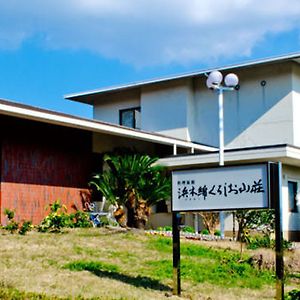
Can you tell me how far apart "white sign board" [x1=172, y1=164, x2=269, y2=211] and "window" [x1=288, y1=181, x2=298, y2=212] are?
12.5 metres

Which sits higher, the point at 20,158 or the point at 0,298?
the point at 20,158

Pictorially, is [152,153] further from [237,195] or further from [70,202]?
[237,195]

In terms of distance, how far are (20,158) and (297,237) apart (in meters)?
9.84

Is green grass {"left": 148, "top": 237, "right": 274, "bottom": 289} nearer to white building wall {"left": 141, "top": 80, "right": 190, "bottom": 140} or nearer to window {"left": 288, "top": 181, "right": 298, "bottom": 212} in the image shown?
window {"left": 288, "top": 181, "right": 298, "bottom": 212}

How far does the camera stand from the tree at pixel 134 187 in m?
20.7

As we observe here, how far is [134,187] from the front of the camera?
20781 millimetres

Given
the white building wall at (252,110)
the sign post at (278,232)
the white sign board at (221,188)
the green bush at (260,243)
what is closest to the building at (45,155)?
the white building wall at (252,110)

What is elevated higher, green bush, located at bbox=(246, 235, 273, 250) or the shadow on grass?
green bush, located at bbox=(246, 235, 273, 250)

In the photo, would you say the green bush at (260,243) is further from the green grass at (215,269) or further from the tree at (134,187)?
the tree at (134,187)

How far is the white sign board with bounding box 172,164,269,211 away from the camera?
1044cm

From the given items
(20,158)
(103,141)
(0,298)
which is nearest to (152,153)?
(103,141)

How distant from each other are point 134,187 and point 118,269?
861 cm

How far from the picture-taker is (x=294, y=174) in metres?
23.1

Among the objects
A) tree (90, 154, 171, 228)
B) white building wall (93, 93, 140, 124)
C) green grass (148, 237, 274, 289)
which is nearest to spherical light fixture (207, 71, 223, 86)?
tree (90, 154, 171, 228)
